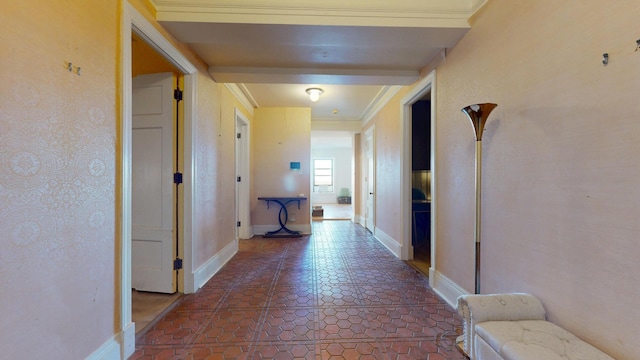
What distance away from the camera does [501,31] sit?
1743 mm

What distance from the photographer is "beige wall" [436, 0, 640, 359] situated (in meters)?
1.07

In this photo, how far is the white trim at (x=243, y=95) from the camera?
3.75 meters

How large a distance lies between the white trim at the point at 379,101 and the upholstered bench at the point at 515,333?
114 inches

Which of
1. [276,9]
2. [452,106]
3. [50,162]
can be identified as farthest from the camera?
[452,106]

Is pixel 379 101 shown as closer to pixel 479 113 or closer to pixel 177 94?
pixel 479 113

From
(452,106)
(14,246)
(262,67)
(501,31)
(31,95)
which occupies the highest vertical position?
(262,67)

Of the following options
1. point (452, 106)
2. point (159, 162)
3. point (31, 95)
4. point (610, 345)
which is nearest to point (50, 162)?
point (31, 95)

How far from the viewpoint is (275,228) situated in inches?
209

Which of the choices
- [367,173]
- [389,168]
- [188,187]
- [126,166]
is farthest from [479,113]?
[367,173]

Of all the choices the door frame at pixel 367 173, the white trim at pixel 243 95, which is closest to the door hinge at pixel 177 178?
the white trim at pixel 243 95

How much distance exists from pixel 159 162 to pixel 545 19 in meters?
3.08

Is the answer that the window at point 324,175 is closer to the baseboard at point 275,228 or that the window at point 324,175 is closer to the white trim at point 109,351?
the baseboard at point 275,228

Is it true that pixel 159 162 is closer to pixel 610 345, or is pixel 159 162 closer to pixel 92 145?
pixel 92 145

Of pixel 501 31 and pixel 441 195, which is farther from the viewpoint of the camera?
pixel 441 195
